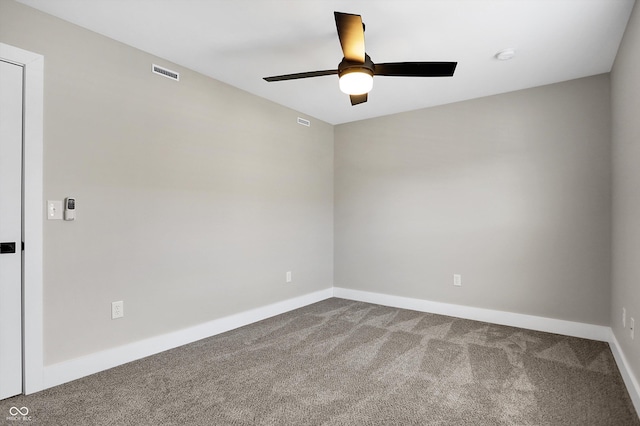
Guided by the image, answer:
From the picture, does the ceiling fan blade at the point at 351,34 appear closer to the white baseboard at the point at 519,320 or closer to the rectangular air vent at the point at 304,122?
the rectangular air vent at the point at 304,122

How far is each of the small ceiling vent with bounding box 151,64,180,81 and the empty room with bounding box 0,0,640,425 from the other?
0.06 feet

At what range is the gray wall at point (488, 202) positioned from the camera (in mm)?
3342

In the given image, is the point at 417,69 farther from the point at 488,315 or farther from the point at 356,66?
the point at 488,315

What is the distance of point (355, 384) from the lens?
2.42 metres

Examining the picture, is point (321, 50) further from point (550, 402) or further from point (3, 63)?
point (550, 402)

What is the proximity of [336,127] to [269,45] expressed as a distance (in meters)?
2.49

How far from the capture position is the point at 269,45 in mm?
2773

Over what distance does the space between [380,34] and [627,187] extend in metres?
2.16

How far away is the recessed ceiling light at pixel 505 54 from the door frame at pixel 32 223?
3.54m

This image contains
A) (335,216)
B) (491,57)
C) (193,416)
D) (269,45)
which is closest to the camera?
(193,416)

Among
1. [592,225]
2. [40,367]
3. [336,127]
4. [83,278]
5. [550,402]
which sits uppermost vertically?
[336,127]

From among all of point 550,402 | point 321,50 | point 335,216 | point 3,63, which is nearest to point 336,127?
point 335,216

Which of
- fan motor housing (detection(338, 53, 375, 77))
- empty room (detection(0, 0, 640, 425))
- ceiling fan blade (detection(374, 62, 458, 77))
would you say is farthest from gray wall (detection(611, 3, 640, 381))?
fan motor housing (detection(338, 53, 375, 77))

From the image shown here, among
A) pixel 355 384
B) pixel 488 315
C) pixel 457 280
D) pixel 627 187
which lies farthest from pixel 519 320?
pixel 355 384
